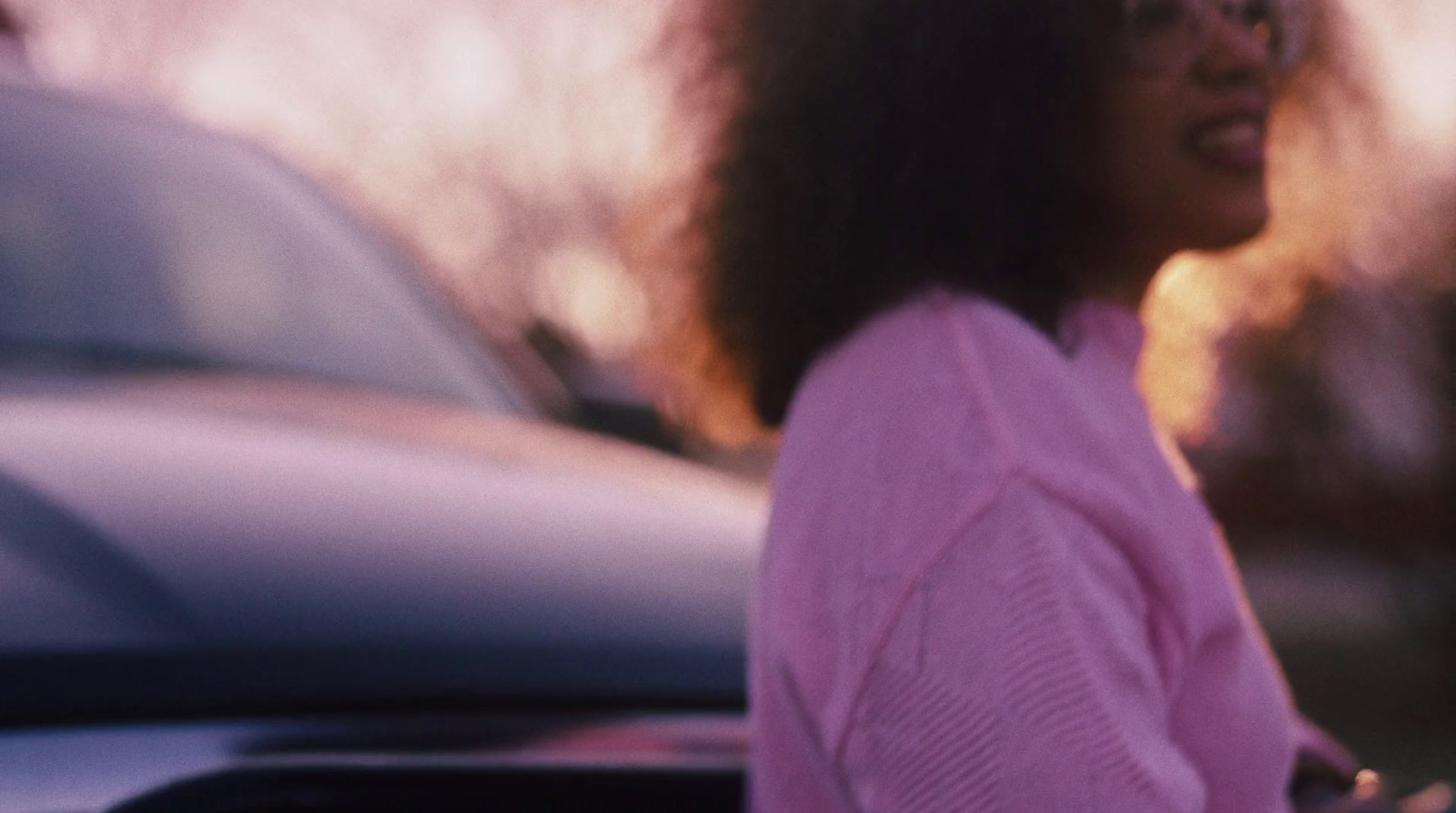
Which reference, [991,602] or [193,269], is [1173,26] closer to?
[991,602]

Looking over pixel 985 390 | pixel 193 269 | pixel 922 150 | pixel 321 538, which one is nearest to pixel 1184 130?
pixel 922 150

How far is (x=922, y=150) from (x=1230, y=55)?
0.28 meters

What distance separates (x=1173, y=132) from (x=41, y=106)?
2.16 metres

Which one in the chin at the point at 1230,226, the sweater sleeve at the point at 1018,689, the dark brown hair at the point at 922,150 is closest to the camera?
the sweater sleeve at the point at 1018,689

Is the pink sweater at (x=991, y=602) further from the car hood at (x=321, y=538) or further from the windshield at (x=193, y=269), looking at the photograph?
the windshield at (x=193, y=269)

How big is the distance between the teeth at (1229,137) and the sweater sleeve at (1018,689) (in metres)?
0.43

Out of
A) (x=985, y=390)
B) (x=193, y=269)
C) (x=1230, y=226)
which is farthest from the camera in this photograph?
(x=193, y=269)

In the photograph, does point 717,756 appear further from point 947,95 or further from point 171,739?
point 947,95

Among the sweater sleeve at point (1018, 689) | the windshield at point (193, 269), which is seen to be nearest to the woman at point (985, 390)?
the sweater sleeve at point (1018, 689)

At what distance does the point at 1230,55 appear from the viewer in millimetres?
1377

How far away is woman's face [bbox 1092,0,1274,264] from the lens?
1.33m

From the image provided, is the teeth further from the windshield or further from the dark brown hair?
the windshield

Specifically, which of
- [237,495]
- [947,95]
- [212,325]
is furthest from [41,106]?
[947,95]

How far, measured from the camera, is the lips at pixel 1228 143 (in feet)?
4.50
